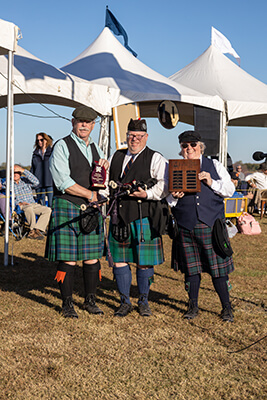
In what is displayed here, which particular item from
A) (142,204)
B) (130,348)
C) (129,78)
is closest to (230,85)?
(129,78)

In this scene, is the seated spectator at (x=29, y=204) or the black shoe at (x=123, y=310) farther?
the seated spectator at (x=29, y=204)

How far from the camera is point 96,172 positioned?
11.9ft

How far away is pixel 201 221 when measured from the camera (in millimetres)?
→ 3592

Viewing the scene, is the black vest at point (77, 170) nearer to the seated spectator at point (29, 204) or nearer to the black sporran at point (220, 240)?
the black sporran at point (220, 240)

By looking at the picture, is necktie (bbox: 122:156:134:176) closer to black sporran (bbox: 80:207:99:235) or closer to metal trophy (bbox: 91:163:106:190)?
metal trophy (bbox: 91:163:106:190)

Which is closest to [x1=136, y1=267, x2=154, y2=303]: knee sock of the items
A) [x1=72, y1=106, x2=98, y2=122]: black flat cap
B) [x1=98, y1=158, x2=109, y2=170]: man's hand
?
[x1=98, y1=158, x2=109, y2=170]: man's hand

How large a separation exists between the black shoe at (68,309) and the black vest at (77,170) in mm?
788

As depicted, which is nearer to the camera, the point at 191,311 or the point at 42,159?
the point at 191,311

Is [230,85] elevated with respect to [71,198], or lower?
elevated

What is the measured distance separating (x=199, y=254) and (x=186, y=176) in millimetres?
675

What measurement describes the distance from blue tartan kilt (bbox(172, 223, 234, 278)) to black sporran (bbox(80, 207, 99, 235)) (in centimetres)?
67

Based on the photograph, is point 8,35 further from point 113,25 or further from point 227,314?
point 113,25

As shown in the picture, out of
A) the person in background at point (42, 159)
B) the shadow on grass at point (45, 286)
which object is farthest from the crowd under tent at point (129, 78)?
the shadow on grass at point (45, 286)

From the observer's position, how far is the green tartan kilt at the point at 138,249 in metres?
3.70
